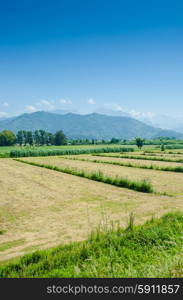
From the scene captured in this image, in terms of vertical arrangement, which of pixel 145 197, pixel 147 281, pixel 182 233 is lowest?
pixel 145 197

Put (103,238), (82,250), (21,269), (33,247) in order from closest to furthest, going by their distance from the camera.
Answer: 1. (21,269)
2. (82,250)
3. (103,238)
4. (33,247)

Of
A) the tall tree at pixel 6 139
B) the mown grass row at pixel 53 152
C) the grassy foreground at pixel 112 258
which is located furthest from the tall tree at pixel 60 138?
the grassy foreground at pixel 112 258

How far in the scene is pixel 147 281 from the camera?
361 cm

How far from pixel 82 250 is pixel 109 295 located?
11.0 ft

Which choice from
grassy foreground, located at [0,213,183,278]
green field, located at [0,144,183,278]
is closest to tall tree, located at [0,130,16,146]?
green field, located at [0,144,183,278]

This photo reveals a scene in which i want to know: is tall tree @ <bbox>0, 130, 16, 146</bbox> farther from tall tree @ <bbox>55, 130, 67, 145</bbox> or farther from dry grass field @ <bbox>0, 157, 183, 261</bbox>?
dry grass field @ <bbox>0, 157, 183, 261</bbox>

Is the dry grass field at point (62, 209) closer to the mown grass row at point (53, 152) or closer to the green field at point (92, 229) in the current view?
the green field at point (92, 229)

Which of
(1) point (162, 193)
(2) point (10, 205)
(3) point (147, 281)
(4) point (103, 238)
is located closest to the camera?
(3) point (147, 281)

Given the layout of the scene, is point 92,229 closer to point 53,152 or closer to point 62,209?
point 62,209

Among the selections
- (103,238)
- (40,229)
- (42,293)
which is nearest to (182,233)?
(103,238)

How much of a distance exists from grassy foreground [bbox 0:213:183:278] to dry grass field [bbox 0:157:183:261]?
101cm

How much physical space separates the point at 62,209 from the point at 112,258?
341 inches

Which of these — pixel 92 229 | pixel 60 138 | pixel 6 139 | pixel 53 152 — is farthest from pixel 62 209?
pixel 60 138

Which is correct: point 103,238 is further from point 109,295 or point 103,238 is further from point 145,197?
point 145,197
